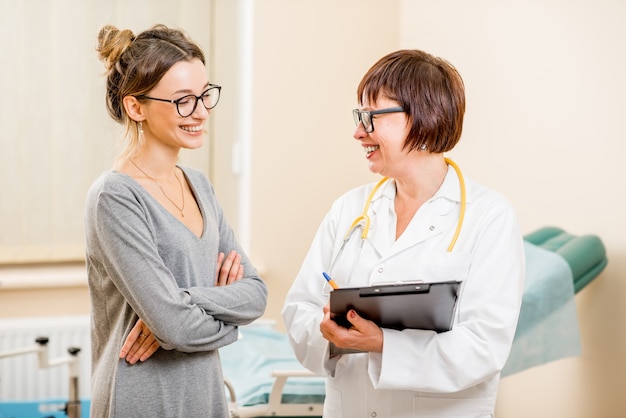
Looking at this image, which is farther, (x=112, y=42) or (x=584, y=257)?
(x=584, y=257)

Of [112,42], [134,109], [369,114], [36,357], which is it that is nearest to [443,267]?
[369,114]

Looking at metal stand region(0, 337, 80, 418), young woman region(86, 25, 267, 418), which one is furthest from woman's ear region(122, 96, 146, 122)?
metal stand region(0, 337, 80, 418)

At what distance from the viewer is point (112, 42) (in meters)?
1.65

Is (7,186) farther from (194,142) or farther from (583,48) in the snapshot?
(583,48)

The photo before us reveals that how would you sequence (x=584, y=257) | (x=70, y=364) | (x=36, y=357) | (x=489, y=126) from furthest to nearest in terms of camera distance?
(x=36, y=357)
(x=489, y=126)
(x=70, y=364)
(x=584, y=257)

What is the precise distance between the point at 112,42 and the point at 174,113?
21 centimetres

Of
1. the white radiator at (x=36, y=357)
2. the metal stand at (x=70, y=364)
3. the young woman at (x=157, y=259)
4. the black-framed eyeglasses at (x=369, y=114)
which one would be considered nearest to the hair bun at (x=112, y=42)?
the young woman at (x=157, y=259)

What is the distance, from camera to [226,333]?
1630 mm

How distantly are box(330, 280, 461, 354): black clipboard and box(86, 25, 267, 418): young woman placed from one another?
0.30 metres

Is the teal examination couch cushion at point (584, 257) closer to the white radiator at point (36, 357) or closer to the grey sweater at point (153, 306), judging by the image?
the grey sweater at point (153, 306)

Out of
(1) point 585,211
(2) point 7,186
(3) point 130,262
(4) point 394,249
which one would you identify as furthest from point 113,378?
(2) point 7,186

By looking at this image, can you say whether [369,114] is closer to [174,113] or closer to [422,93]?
[422,93]

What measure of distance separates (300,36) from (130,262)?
2707 mm

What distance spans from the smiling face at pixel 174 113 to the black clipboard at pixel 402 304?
1.57ft
